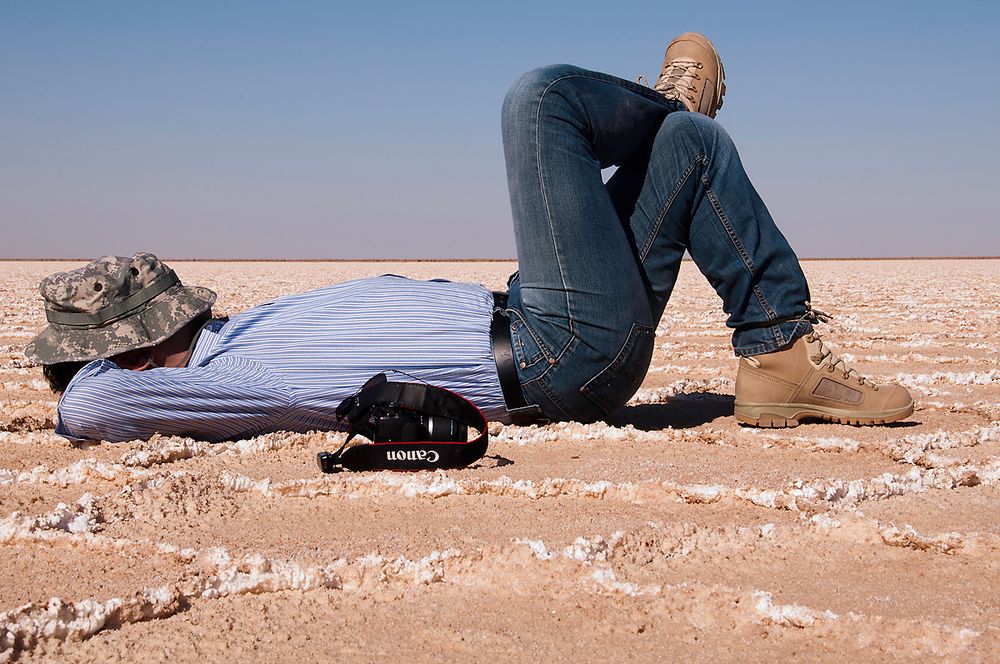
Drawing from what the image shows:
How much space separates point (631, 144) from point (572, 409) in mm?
630

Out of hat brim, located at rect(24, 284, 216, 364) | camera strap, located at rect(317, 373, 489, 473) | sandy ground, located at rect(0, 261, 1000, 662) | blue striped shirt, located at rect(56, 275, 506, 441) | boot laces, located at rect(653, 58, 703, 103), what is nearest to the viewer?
sandy ground, located at rect(0, 261, 1000, 662)

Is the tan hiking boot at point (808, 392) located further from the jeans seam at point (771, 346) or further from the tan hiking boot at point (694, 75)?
the tan hiking boot at point (694, 75)

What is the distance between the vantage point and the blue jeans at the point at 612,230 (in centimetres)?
183

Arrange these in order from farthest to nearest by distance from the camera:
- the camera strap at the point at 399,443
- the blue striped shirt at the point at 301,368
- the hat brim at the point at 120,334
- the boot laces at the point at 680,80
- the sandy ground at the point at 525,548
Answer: the boot laces at the point at 680,80
the hat brim at the point at 120,334
the blue striped shirt at the point at 301,368
the camera strap at the point at 399,443
the sandy ground at the point at 525,548

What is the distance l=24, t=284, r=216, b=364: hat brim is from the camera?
1.98m

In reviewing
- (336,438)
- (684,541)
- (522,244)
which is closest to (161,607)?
(684,541)

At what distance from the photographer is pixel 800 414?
6.81 ft

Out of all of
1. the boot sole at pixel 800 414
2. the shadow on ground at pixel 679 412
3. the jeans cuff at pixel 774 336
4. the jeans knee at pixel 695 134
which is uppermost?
the jeans knee at pixel 695 134

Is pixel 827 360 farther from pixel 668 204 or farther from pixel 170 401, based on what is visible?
pixel 170 401

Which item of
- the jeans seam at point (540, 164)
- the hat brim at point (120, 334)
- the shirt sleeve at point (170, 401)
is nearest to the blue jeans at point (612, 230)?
the jeans seam at point (540, 164)

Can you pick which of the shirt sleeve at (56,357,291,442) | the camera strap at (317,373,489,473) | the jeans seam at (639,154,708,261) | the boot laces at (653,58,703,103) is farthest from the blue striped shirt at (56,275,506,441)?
the boot laces at (653,58,703,103)

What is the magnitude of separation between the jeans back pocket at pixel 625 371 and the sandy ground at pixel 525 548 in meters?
0.11

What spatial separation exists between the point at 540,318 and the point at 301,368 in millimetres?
554

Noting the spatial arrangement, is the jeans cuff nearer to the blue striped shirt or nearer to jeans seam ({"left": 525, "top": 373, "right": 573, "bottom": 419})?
jeans seam ({"left": 525, "top": 373, "right": 573, "bottom": 419})
